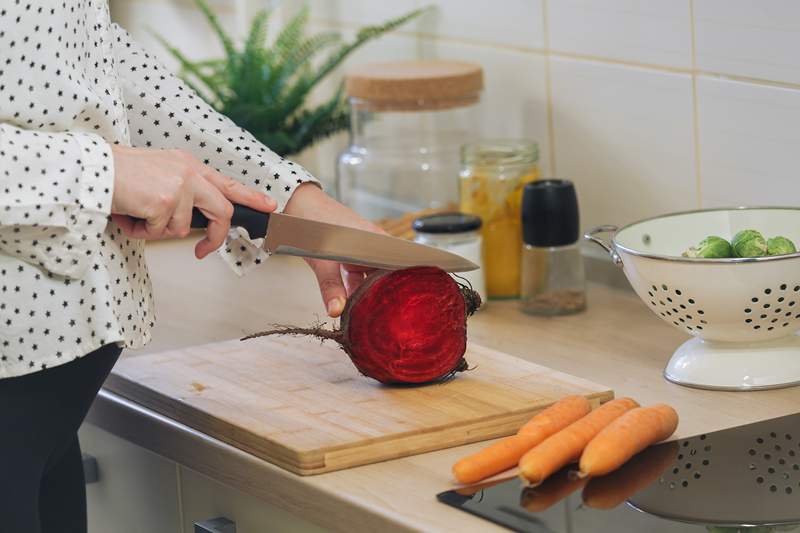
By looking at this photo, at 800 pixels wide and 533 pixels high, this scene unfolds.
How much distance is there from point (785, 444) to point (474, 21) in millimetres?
953

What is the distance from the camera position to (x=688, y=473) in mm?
1010

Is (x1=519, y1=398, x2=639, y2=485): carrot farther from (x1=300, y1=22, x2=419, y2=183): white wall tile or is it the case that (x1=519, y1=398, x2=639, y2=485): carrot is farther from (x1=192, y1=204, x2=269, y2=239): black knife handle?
(x1=300, y1=22, x2=419, y2=183): white wall tile

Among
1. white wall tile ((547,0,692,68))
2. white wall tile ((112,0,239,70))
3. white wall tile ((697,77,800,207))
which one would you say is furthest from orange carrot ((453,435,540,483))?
white wall tile ((112,0,239,70))

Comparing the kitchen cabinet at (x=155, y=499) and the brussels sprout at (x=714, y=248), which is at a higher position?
the brussels sprout at (x=714, y=248)

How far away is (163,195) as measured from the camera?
1.00 m

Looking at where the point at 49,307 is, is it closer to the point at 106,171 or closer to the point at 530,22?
the point at 106,171

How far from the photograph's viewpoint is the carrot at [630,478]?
3.14ft

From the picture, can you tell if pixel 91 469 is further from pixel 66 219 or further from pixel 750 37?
pixel 750 37

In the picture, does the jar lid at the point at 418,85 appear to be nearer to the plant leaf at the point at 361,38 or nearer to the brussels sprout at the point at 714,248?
the plant leaf at the point at 361,38

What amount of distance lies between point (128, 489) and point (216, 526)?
0.24m

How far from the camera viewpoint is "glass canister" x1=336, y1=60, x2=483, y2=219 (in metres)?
1.77

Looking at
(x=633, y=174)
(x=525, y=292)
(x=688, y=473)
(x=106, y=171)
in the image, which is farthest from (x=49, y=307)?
(x=633, y=174)

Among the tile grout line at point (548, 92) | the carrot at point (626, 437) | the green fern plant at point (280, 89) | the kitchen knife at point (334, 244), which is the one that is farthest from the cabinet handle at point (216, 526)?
the green fern plant at point (280, 89)

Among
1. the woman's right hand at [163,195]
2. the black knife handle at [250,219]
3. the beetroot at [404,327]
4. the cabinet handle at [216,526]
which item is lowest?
the cabinet handle at [216,526]
